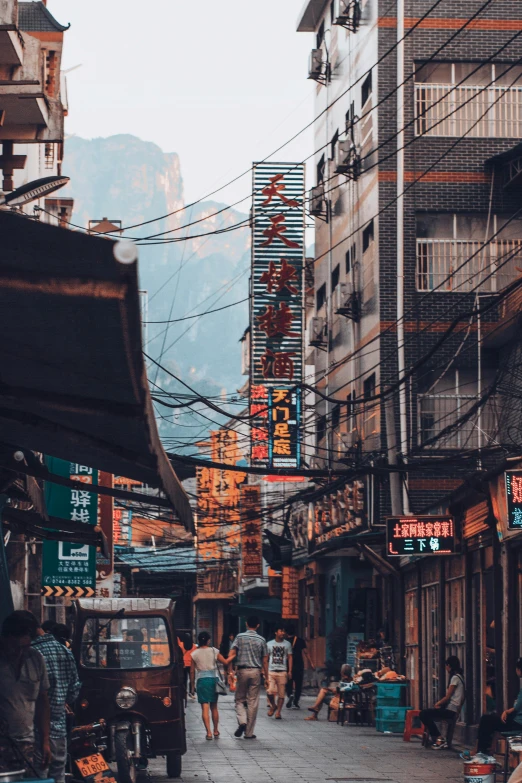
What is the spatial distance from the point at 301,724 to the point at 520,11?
764 inches

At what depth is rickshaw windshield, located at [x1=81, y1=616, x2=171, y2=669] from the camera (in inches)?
604

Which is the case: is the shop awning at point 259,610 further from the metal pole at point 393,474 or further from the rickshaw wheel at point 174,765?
the rickshaw wheel at point 174,765

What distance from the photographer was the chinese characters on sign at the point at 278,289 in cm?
3369

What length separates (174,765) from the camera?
1560cm

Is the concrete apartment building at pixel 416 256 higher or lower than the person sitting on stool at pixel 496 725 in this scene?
higher

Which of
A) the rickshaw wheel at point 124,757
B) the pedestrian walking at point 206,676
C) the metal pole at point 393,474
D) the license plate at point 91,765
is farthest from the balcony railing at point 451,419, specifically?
the license plate at point 91,765

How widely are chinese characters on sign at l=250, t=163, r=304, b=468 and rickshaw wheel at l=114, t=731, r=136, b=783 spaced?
19.2m

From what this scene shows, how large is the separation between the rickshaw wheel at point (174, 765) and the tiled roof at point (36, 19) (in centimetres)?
1378

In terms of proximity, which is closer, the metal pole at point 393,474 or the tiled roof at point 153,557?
the metal pole at point 393,474

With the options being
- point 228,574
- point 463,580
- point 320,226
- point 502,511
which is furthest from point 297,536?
point 228,574

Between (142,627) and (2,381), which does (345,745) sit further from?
(2,381)

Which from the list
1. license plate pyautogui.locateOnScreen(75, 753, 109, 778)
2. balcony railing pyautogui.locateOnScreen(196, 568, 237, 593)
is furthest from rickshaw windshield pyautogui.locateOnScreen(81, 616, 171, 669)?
balcony railing pyautogui.locateOnScreen(196, 568, 237, 593)

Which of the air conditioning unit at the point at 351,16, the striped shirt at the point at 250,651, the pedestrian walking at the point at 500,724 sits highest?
the air conditioning unit at the point at 351,16

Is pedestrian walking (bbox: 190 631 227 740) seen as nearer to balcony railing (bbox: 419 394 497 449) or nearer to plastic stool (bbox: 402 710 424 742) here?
plastic stool (bbox: 402 710 424 742)
